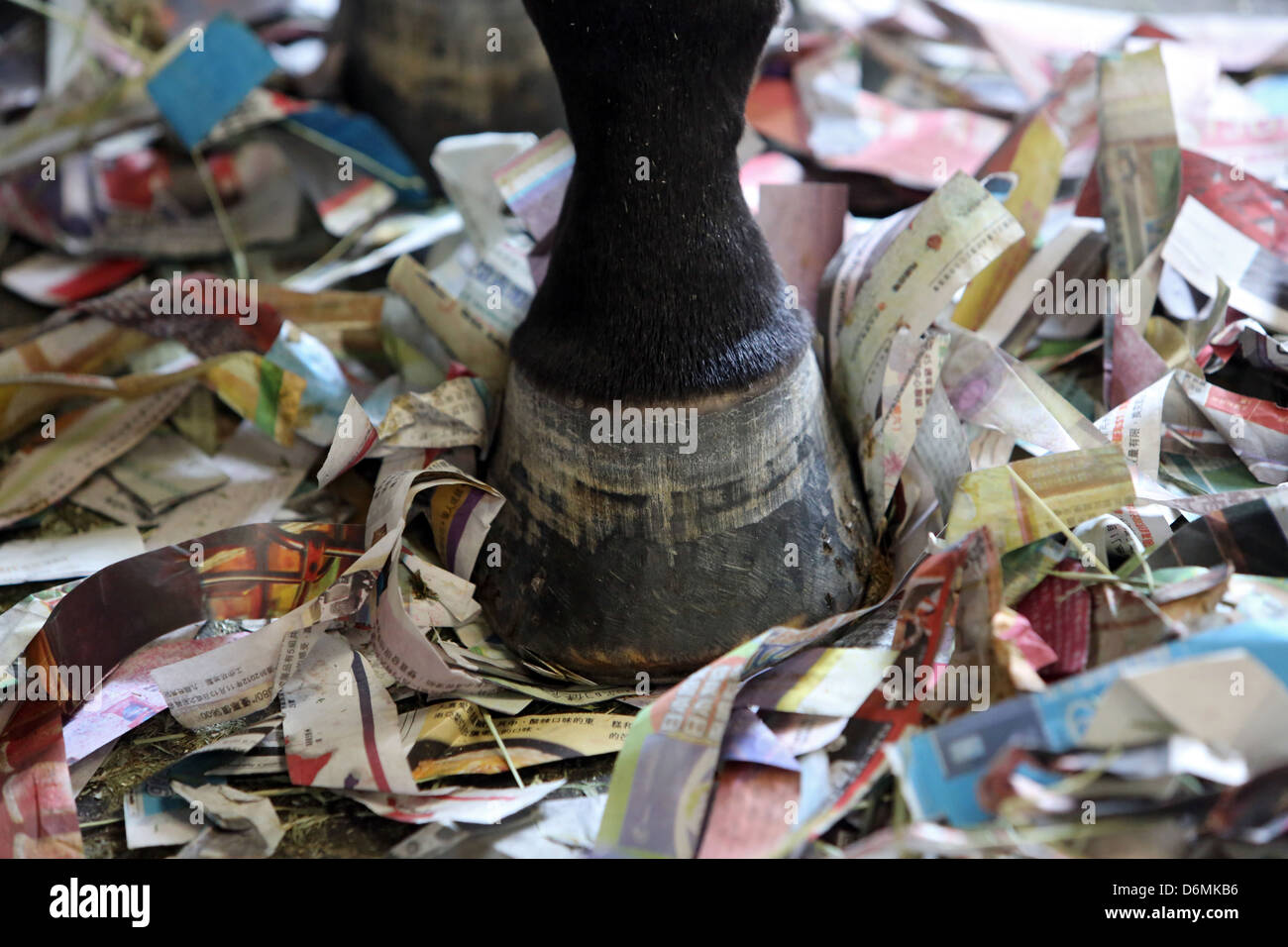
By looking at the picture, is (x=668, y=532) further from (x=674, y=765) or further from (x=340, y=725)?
(x=340, y=725)

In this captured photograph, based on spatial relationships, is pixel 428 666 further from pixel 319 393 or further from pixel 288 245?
pixel 288 245

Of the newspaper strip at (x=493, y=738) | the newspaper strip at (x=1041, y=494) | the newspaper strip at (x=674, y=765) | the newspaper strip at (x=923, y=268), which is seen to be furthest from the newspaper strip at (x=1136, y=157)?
the newspaper strip at (x=493, y=738)

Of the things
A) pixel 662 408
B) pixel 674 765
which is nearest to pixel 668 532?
pixel 662 408

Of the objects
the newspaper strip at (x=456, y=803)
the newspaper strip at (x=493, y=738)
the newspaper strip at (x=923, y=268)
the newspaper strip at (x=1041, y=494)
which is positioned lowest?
the newspaper strip at (x=456, y=803)

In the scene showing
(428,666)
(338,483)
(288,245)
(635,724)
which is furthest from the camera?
(288,245)

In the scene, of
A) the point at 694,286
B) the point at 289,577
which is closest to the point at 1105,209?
the point at 694,286

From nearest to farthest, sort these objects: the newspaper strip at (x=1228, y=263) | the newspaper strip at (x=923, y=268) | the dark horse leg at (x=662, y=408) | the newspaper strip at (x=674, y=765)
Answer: the newspaper strip at (x=674, y=765)
the dark horse leg at (x=662, y=408)
the newspaper strip at (x=923, y=268)
the newspaper strip at (x=1228, y=263)

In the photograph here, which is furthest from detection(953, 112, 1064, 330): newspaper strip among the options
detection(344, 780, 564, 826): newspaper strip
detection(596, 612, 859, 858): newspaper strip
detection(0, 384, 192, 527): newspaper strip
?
detection(0, 384, 192, 527): newspaper strip

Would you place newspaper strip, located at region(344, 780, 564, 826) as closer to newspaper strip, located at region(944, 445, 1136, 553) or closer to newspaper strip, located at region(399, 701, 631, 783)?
newspaper strip, located at region(399, 701, 631, 783)

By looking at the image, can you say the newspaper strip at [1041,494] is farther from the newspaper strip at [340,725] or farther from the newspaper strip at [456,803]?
the newspaper strip at [340,725]

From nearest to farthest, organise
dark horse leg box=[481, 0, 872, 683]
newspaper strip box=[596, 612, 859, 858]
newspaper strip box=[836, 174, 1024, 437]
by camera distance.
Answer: newspaper strip box=[596, 612, 859, 858], dark horse leg box=[481, 0, 872, 683], newspaper strip box=[836, 174, 1024, 437]

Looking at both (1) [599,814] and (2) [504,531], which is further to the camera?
(2) [504,531]

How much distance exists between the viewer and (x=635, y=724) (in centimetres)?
115

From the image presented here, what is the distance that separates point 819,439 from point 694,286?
0.24 metres
